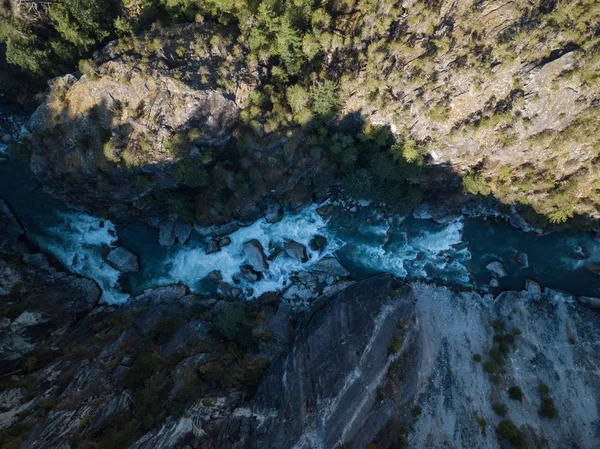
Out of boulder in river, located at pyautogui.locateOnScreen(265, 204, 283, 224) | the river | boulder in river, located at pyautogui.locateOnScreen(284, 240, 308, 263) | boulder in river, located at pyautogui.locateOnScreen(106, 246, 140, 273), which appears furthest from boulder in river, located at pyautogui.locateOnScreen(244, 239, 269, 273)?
boulder in river, located at pyautogui.locateOnScreen(106, 246, 140, 273)

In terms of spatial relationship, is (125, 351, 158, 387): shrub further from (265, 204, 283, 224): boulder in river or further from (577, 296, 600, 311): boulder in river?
(577, 296, 600, 311): boulder in river

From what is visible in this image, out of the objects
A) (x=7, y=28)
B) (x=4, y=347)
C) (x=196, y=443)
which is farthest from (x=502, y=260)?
(x=7, y=28)

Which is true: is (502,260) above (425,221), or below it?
below

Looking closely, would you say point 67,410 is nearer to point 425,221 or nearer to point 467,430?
point 467,430

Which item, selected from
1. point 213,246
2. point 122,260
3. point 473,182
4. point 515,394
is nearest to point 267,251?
point 213,246

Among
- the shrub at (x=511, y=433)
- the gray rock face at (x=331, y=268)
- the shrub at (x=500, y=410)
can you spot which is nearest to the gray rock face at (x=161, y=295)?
the gray rock face at (x=331, y=268)
